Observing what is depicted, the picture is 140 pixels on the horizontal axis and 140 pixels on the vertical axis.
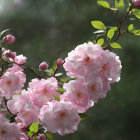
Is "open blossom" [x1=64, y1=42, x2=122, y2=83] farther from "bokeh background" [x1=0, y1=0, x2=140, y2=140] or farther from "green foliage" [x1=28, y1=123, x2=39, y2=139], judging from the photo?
"bokeh background" [x1=0, y1=0, x2=140, y2=140]

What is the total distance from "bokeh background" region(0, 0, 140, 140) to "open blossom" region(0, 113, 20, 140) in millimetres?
2489

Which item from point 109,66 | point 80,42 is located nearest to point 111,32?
point 109,66

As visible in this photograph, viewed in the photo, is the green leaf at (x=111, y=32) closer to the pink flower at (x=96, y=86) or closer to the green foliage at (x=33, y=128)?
the pink flower at (x=96, y=86)

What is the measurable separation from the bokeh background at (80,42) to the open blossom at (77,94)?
8.29 feet

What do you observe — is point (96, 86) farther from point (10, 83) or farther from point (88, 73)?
point (10, 83)

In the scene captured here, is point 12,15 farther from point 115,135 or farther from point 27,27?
point 115,135

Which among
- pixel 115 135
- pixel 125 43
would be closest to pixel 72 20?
pixel 125 43

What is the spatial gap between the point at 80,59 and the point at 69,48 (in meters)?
3.07

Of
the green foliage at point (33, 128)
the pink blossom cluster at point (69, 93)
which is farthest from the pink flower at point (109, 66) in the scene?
the green foliage at point (33, 128)

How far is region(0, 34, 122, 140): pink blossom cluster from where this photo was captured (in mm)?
646

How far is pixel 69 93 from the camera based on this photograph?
0.67m

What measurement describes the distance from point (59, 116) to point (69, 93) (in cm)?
6

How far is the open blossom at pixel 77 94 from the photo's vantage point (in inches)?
26.0

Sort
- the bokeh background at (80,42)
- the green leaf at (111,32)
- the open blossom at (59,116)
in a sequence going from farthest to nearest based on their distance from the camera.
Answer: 1. the bokeh background at (80,42)
2. the green leaf at (111,32)
3. the open blossom at (59,116)
